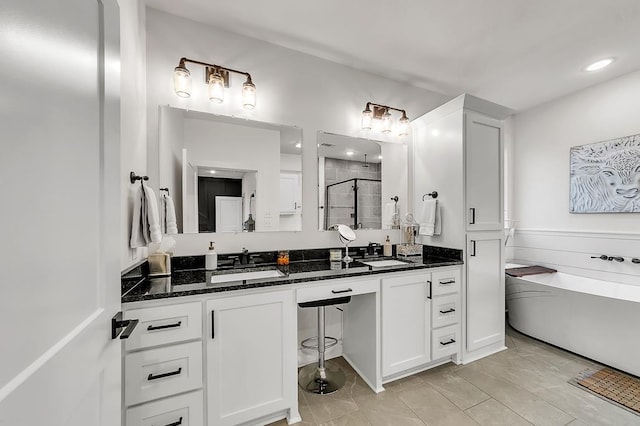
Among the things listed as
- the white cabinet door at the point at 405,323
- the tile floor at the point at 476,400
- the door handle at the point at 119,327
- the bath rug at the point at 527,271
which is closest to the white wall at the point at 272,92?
the white cabinet door at the point at 405,323

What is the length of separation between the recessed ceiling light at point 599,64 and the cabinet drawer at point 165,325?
3877 millimetres

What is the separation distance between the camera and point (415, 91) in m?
2.88

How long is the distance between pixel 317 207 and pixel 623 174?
3109 mm

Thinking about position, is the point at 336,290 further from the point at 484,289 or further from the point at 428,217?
the point at 484,289

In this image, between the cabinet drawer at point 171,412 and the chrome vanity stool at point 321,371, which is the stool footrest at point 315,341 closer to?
the chrome vanity stool at point 321,371

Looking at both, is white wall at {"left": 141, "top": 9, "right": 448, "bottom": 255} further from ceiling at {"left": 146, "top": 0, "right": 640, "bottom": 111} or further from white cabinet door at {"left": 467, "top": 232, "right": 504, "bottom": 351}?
white cabinet door at {"left": 467, "top": 232, "right": 504, "bottom": 351}

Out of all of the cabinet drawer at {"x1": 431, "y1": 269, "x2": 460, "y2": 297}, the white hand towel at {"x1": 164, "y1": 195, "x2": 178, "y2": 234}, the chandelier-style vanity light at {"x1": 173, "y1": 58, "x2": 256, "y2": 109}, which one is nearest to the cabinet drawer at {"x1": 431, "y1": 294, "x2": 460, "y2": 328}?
the cabinet drawer at {"x1": 431, "y1": 269, "x2": 460, "y2": 297}

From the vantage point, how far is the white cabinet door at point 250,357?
4.72 feet

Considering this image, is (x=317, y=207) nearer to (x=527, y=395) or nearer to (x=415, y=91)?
(x=415, y=91)

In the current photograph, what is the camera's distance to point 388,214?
2684mm

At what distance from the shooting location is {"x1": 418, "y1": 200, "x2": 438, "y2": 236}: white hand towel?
8.14ft

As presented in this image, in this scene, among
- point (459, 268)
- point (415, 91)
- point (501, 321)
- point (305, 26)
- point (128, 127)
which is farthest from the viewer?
point (415, 91)

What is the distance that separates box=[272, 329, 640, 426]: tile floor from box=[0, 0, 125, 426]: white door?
141 cm

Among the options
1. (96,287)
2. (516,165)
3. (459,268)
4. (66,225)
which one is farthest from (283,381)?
(516,165)
